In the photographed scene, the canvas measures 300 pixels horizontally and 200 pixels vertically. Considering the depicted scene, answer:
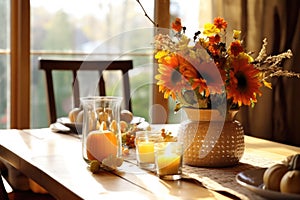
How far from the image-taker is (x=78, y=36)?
4.03 metres

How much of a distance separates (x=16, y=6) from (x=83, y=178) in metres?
2.20

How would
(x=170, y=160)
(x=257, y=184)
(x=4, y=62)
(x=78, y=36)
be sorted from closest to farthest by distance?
(x=257, y=184)
(x=170, y=160)
(x=4, y=62)
(x=78, y=36)

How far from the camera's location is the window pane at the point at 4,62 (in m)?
3.70

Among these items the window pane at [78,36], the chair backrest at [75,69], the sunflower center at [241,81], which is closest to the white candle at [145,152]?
the sunflower center at [241,81]

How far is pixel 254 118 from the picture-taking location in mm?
3383

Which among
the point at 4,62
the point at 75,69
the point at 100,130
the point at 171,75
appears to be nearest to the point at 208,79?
the point at 171,75

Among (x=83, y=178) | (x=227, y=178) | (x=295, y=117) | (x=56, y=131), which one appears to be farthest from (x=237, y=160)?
(x=295, y=117)

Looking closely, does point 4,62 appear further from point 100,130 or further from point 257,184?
point 257,184

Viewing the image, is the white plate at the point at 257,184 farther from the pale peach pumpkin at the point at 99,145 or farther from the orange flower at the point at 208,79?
the pale peach pumpkin at the point at 99,145

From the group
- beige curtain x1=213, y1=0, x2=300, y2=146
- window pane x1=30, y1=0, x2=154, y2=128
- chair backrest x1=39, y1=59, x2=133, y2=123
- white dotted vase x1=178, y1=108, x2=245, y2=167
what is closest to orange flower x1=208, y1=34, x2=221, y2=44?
white dotted vase x1=178, y1=108, x2=245, y2=167

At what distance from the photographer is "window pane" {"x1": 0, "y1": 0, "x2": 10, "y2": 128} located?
3.70 m

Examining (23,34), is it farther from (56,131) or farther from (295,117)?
(295,117)

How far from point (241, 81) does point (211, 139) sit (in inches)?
8.4

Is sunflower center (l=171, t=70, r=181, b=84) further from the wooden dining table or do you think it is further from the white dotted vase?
the wooden dining table
